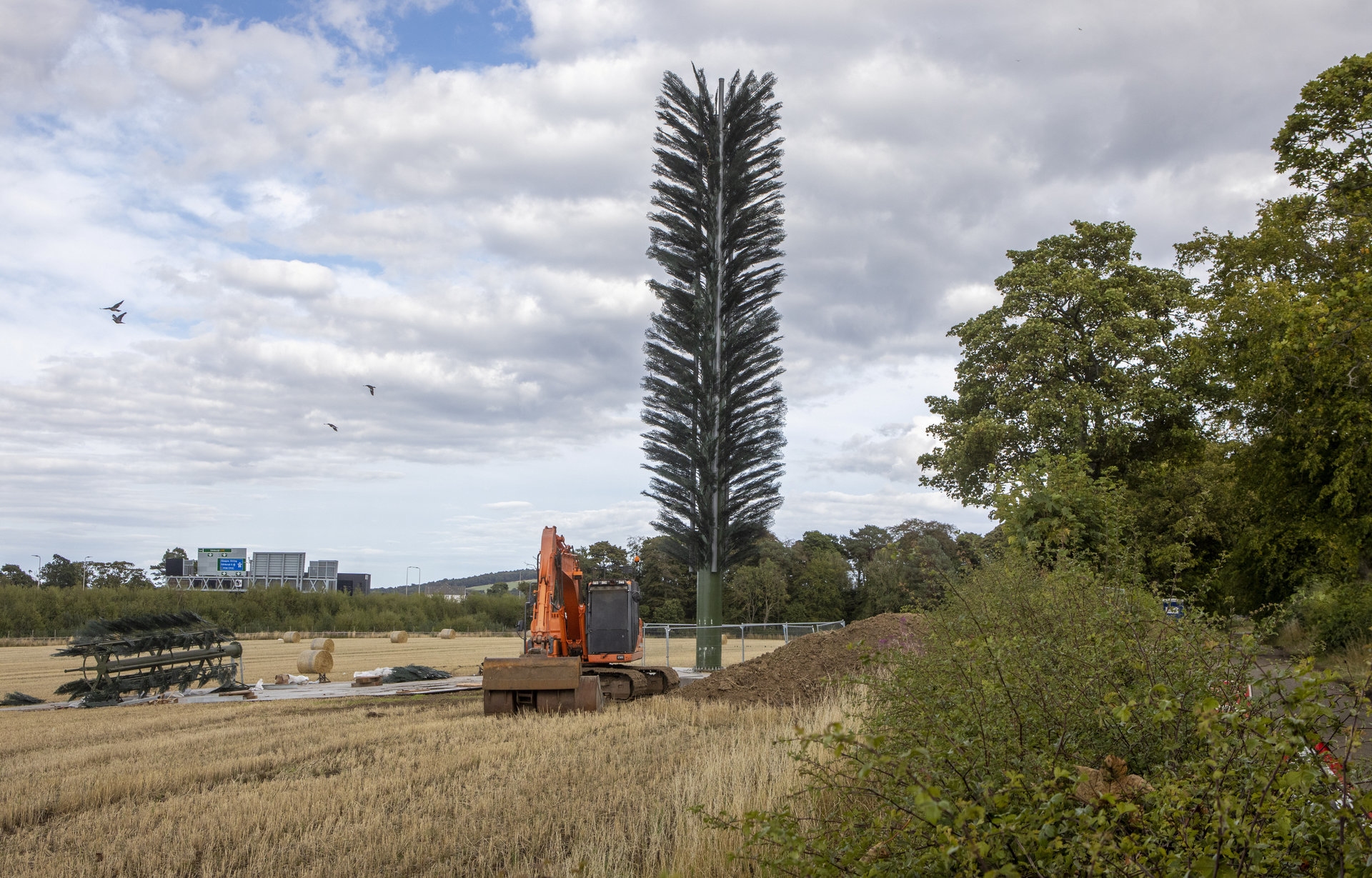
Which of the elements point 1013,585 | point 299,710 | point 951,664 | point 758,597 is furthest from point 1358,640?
point 758,597

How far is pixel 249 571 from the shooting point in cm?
8969

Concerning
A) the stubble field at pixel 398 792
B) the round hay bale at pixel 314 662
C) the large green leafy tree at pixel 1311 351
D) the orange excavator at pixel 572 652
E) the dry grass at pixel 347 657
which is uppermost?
the large green leafy tree at pixel 1311 351

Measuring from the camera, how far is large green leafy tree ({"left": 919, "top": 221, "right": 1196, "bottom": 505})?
2370 cm

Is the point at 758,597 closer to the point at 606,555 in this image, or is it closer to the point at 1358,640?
the point at 606,555

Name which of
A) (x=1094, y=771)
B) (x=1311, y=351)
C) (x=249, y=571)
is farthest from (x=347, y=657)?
(x=249, y=571)

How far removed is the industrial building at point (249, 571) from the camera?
286 feet

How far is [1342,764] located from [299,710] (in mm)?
15566

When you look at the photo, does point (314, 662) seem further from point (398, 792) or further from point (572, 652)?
point (398, 792)

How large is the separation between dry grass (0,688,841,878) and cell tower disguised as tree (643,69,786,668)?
1353cm

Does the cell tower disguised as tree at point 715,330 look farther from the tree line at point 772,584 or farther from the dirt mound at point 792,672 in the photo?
the tree line at point 772,584

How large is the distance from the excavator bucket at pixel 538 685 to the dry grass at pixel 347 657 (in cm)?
1288

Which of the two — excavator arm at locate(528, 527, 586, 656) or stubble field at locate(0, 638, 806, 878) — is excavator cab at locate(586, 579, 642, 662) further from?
stubble field at locate(0, 638, 806, 878)

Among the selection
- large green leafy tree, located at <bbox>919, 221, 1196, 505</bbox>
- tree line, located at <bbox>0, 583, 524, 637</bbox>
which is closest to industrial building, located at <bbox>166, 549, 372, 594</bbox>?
tree line, located at <bbox>0, 583, 524, 637</bbox>

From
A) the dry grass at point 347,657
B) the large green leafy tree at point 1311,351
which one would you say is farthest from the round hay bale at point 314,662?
the large green leafy tree at point 1311,351
